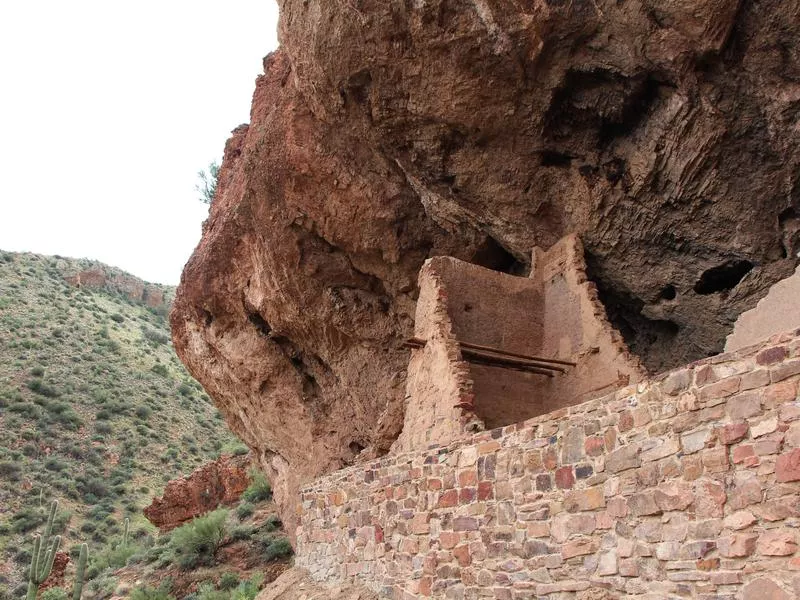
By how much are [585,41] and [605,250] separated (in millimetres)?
2760

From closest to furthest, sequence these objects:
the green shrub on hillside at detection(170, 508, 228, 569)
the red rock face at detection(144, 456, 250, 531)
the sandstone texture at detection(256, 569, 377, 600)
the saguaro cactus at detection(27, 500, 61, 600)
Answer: the sandstone texture at detection(256, 569, 377, 600)
the saguaro cactus at detection(27, 500, 61, 600)
the green shrub on hillside at detection(170, 508, 228, 569)
the red rock face at detection(144, 456, 250, 531)

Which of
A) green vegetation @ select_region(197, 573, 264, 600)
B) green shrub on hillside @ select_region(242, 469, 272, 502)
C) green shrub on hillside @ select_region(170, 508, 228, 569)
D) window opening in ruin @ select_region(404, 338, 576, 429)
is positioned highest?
window opening in ruin @ select_region(404, 338, 576, 429)

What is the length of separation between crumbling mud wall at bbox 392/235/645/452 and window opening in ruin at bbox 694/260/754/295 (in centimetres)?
147

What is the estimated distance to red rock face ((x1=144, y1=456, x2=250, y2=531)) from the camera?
21.0 metres

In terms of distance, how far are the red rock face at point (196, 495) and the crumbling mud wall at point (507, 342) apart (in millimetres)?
14204

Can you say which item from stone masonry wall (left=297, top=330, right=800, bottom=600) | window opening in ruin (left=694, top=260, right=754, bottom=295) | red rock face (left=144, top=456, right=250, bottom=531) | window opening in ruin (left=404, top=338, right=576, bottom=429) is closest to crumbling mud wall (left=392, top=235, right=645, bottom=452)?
window opening in ruin (left=404, top=338, right=576, bottom=429)

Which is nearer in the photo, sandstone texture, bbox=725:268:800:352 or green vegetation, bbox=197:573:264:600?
sandstone texture, bbox=725:268:800:352

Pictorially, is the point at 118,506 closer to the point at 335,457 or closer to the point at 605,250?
the point at 335,457

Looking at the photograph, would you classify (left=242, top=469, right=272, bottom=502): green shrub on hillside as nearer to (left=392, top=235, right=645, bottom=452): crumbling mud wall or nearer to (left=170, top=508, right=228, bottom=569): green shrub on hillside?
(left=170, top=508, right=228, bottom=569): green shrub on hillside

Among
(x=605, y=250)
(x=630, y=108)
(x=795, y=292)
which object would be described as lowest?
(x=795, y=292)

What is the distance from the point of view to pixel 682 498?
12.7ft

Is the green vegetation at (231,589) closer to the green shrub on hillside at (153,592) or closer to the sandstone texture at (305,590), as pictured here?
the green shrub on hillside at (153,592)

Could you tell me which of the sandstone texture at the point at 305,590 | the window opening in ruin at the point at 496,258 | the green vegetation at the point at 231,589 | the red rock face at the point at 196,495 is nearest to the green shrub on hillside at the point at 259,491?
the red rock face at the point at 196,495

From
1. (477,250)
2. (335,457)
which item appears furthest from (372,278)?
(335,457)
